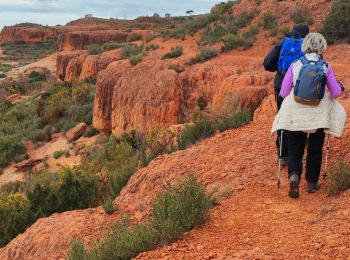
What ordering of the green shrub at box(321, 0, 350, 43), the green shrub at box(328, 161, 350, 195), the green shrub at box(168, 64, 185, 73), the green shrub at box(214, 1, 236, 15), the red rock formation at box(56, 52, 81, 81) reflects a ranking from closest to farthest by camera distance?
the green shrub at box(328, 161, 350, 195)
the green shrub at box(321, 0, 350, 43)
the green shrub at box(168, 64, 185, 73)
the green shrub at box(214, 1, 236, 15)
the red rock formation at box(56, 52, 81, 81)

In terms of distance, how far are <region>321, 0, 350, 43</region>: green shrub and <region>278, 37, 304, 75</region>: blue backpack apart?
10.8 meters

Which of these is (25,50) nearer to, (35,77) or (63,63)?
(35,77)

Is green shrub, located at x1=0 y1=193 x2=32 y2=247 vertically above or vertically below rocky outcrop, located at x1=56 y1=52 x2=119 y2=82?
below

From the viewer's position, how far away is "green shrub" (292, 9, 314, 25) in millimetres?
18767

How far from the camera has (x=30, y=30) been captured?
245ft

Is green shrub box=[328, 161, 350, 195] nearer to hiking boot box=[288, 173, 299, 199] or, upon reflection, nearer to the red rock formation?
hiking boot box=[288, 173, 299, 199]

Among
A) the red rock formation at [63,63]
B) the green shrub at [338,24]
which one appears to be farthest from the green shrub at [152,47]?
the red rock formation at [63,63]

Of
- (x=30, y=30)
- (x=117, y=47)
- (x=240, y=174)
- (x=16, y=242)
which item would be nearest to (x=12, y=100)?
(x=117, y=47)

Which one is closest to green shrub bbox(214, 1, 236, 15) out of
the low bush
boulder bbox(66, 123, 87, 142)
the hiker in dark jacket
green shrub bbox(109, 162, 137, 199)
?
boulder bbox(66, 123, 87, 142)

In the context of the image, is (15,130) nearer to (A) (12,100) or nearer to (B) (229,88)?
(A) (12,100)

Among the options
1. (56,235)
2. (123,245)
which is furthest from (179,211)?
(56,235)

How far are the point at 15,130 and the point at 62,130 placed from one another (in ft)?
10.9

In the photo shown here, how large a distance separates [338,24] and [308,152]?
1192cm

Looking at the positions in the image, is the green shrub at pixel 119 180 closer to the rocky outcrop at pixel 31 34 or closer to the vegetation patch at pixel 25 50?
the vegetation patch at pixel 25 50
